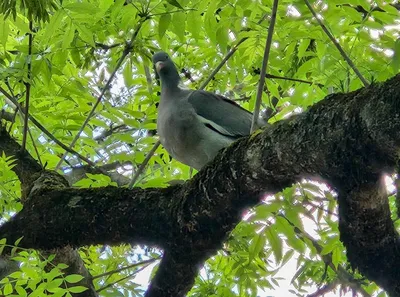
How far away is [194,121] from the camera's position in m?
4.21

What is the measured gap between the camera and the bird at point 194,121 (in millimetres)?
4090

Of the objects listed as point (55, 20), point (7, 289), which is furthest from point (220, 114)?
point (7, 289)

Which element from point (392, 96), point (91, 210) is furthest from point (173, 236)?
point (392, 96)

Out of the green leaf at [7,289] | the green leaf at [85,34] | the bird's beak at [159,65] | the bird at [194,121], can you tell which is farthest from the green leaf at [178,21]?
the green leaf at [7,289]

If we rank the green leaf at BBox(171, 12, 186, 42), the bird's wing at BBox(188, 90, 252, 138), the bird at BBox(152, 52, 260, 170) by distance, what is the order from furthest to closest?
the bird's wing at BBox(188, 90, 252, 138)
the bird at BBox(152, 52, 260, 170)
the green leaf at BBox(171, 12, 186, 42)

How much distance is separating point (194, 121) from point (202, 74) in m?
1.28

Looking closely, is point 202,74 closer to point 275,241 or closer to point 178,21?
point 178,21

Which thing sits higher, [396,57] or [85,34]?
[85,34]

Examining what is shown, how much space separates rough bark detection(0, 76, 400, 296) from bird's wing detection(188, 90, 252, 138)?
123 cm

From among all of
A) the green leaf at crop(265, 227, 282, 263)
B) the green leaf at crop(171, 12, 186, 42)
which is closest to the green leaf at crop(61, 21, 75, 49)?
the green leaf at crop(171, 12, 186, 42)

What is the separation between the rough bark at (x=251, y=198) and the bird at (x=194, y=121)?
0.93 m

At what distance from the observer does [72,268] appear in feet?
12.5

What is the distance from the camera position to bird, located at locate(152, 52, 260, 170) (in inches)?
161

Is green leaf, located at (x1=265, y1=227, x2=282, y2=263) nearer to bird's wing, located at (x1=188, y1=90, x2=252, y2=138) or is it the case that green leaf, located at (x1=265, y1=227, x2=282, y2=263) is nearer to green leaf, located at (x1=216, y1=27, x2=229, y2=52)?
green leaf, located at (x1=216, y1=27, x2=229, y2=52)
